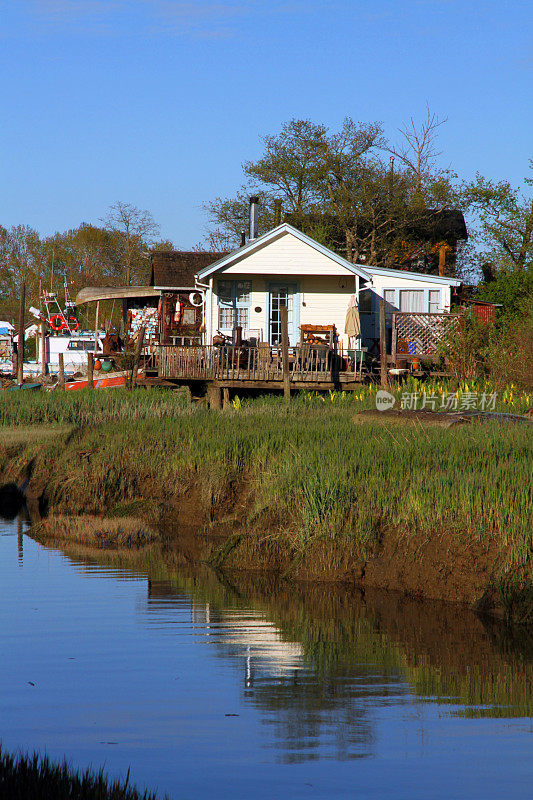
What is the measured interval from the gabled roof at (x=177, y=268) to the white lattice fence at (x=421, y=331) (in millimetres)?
8008

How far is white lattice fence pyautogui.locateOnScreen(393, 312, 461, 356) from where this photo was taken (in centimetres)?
2789

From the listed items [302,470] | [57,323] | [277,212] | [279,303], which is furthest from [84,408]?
[277,212]

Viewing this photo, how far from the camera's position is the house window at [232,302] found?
29.0 meters

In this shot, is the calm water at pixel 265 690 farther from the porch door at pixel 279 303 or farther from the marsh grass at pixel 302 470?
the porch door at pixel 279 303

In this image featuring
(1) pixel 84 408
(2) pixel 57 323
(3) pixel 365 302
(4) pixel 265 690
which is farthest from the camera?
(2) pixel 57 323

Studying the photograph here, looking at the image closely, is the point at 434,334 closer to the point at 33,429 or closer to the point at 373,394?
the point at 373,394

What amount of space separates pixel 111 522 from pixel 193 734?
754 centimetres

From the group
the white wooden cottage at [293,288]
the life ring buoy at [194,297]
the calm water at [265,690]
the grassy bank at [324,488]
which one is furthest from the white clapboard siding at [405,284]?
the calm water at [265,690]

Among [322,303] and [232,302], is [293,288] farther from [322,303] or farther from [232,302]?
[232,302]

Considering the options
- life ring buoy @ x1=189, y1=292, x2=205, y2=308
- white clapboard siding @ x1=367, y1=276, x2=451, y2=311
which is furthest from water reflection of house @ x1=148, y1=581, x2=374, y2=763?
life ring buoy @ x1=189, y1=292, x2=205, y2=308

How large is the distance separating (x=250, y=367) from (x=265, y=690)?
1837 centimetres

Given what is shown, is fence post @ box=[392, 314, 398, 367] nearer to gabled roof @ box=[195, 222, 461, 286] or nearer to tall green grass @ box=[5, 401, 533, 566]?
gabled roof @ box=[195, 222, 461, 286]

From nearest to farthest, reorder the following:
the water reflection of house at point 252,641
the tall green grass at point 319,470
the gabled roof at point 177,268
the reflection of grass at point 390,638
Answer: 1. the reflection of grass at point 390,638
2. the water reflection of house at point 252,641
3. the tall green grass at point 319,470
4. the gabled roof at point 177,268

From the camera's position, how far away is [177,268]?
33312 mm
